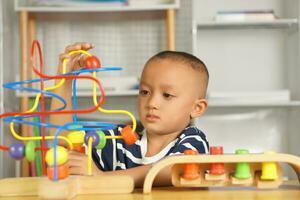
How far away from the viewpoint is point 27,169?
2934 mm

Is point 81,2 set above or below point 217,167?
above

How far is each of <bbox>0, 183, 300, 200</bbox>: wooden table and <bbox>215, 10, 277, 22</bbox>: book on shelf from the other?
2.17m

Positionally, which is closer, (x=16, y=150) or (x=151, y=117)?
(x=16, y=150)

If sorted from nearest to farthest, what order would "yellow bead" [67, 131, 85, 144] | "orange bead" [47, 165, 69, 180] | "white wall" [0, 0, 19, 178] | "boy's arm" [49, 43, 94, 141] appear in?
"orange bead" [47, 165, 69, 180], "yellow bead" [67, 131, 85, 144], "boy's arm" [49, 43, 94, 141], "white wall" [0, 0, 19, 178]

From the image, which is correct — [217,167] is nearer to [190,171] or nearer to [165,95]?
[190,171]

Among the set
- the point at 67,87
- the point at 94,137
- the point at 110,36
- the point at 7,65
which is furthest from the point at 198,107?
the point at 110,36

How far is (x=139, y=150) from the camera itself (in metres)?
1.32

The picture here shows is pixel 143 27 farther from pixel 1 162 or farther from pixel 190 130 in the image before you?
pixel 190 130

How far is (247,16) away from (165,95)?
1892mm

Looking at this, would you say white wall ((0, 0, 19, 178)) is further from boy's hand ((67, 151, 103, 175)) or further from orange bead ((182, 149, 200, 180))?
orange bead ((182, 149, 200, 180))

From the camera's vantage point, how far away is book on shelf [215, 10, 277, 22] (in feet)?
9.84

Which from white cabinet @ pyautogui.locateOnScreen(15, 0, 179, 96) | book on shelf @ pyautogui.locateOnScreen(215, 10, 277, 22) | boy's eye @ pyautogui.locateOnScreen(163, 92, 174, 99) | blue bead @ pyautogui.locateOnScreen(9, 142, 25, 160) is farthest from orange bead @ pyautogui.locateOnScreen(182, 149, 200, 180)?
white cabinet @ pyautogui.locateOnScreen(15, 0, 179, 96)

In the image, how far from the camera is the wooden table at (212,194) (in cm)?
82

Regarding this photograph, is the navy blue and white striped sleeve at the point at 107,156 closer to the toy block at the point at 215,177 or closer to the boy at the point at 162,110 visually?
the boy at the point at 162,110
